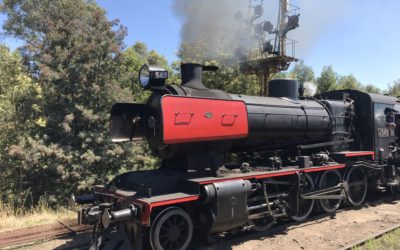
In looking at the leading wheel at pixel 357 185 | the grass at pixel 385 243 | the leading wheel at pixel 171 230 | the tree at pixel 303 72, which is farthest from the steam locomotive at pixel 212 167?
the tree at pixel 303 72

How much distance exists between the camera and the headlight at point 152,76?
235 inches

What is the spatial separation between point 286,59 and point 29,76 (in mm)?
9622

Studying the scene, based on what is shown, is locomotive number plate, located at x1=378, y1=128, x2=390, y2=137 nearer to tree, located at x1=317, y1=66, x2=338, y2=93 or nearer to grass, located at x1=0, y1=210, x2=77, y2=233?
grass, located at x1=0, y1=210, x2=77, y2=233

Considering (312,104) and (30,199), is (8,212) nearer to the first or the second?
(30,199)

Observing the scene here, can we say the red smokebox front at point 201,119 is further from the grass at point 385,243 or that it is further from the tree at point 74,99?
the tree at point 74,99

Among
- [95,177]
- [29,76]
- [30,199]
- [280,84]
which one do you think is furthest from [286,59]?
[30,199]

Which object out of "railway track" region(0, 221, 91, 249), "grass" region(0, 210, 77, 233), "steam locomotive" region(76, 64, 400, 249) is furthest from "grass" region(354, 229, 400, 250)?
"grass" region(0, 210, 77, 233)

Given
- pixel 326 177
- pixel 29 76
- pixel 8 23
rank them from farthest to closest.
Answer: 1. pixel 8 23
2. pixel 29 76
3. pixel 326 177

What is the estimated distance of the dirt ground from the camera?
6362 mm

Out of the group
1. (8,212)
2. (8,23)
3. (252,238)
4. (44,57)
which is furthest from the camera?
(8,23)

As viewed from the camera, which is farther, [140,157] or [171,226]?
[140,157]

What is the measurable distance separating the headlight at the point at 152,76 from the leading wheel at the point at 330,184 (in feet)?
15.2

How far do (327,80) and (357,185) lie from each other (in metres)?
23.7

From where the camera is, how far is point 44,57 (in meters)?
11.8
